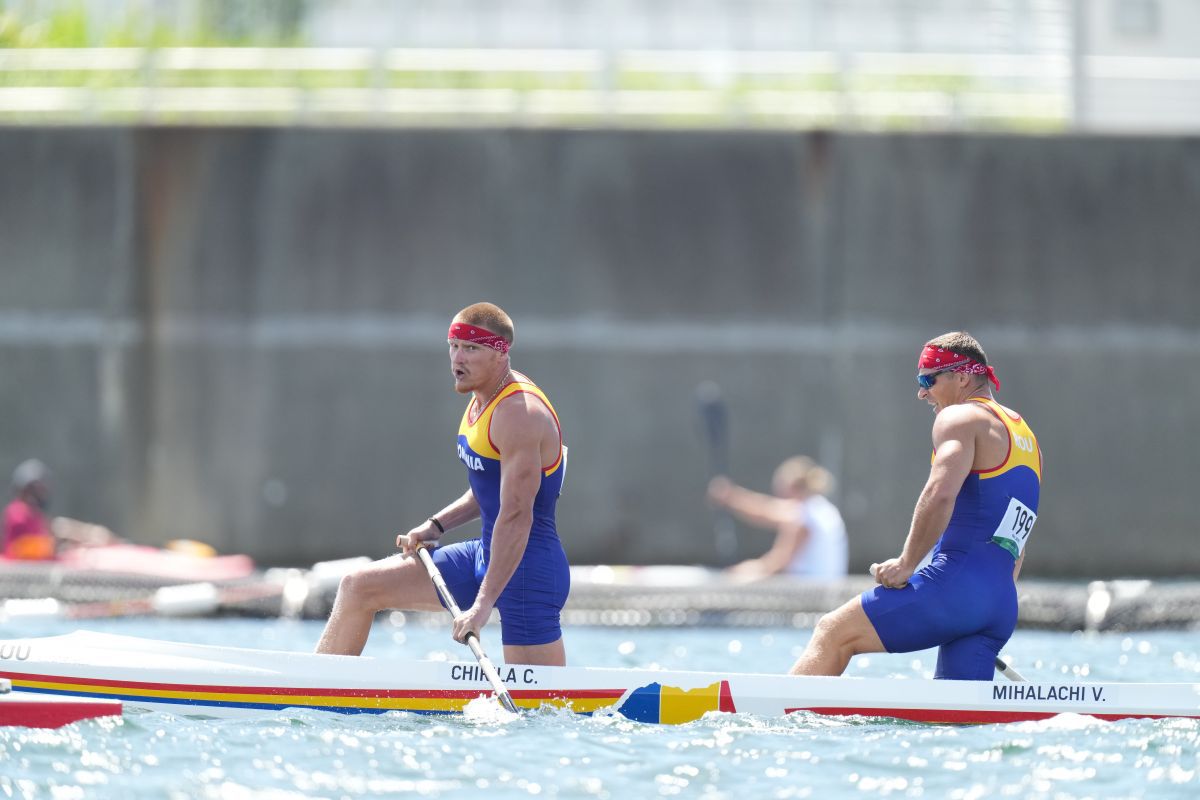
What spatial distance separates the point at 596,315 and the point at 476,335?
942 cm

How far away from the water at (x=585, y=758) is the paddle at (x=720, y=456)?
29.5 ft

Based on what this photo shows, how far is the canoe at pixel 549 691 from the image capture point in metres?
6.71

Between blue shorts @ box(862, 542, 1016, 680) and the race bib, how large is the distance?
0.12ft

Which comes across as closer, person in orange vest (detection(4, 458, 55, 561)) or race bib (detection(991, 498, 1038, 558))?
race bib (detection(991, 498, 1038, 558))

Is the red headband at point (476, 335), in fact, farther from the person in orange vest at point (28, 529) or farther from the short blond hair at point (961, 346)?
the person in orange vest at point (28, 529)

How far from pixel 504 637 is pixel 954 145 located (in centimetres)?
1075

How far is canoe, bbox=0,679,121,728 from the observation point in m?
6.50

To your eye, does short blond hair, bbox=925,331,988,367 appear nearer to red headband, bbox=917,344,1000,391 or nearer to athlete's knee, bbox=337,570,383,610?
red headband, bbox=917,344,1000,391

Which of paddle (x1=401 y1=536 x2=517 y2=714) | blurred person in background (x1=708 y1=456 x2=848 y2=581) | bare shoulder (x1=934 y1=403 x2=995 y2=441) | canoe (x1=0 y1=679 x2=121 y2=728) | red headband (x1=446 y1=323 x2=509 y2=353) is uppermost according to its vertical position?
red headband (x1=446 y1=323 x2=509 y2=353)

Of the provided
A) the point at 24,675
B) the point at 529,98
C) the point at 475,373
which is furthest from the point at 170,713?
the point at 529,98

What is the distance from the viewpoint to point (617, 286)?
53.0 feet

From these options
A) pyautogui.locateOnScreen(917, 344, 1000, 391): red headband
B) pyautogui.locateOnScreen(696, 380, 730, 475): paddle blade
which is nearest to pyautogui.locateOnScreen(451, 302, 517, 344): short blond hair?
pyautogui.locateOnScreen(917, 344, 1000, 391): red headband

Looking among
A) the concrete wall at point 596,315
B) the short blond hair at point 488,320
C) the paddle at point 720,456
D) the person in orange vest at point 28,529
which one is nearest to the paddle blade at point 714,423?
the paddle at point 720,456

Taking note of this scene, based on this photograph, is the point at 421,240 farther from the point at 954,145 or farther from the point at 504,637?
the point at 504,637
